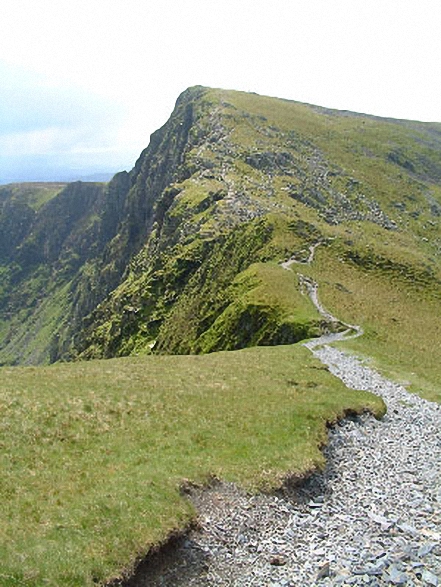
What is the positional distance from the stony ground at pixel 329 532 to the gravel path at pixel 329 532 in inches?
1.4

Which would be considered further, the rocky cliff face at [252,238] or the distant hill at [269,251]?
the rocky cliff face at [252,238]

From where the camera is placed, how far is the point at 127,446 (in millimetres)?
24703

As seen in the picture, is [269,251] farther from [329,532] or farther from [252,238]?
[329,532]

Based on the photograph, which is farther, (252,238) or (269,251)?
(252,238)

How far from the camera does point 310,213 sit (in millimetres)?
130375

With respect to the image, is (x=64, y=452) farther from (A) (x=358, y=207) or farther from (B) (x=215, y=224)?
(A) (x=358, y=207)

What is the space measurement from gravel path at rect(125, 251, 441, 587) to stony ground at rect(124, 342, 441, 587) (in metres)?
0.03

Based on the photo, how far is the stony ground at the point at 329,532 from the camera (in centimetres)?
1599

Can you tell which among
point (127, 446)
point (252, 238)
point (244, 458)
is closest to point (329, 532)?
point (244, 458)

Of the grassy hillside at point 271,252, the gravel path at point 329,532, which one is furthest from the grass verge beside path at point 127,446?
the grassy hillside at point 271,252

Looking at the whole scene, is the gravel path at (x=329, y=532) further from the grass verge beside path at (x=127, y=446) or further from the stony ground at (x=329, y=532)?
the grass verge beside path at (x=127, y=446)

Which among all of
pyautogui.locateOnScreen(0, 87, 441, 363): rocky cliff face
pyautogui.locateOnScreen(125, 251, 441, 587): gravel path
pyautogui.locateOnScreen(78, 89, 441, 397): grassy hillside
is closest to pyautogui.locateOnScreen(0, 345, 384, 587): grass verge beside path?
pyautogui.locateOnScreen(125, 251, 441, 587): gravel path

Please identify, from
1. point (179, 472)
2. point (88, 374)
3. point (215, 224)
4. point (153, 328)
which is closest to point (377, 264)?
point (215, 224)

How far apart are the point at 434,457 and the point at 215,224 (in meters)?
103
